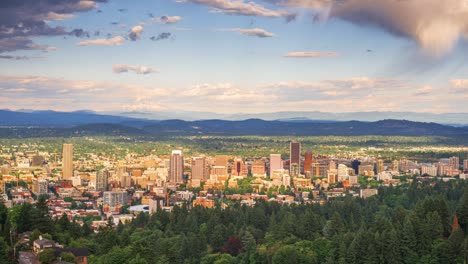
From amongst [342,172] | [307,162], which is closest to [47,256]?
[342,172]

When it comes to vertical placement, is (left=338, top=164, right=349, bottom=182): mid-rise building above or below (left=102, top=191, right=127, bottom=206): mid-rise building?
Answer: above

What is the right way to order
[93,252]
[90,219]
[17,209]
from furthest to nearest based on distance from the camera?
[90,219]
[17,209]
[93,252]

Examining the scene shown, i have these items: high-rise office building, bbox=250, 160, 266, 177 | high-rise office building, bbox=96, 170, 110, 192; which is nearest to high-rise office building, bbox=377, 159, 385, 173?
high-rise office building, bbox=250, 160, 266, 177

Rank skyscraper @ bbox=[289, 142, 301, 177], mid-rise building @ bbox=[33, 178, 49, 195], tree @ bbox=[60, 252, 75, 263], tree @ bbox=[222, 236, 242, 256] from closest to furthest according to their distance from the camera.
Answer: tree @ bbox=[60, 252, 75, 263], tree @ bbox=[222, 236, 242, 256], mid-rise building @ bbox=[33, 178, 49, 195], skyscraper @ bbox=[289, 142, 301, 177]

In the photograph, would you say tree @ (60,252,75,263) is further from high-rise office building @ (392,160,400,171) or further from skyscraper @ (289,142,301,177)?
high-rise office building @ (392,160,400,171)

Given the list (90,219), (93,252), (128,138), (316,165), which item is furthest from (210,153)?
(93,252)

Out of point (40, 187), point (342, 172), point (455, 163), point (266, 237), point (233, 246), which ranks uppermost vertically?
point (455, 163)

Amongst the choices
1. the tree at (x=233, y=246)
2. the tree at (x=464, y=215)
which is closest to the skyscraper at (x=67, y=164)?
the tree at (x=233, y=246)

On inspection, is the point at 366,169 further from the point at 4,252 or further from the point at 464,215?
the point at 4,252

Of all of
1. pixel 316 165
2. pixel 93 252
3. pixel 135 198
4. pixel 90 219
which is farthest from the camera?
pixel 316 165

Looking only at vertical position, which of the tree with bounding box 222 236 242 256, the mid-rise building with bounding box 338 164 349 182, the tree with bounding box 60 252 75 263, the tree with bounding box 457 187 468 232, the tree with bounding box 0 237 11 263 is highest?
the tree with bounding box 457 187 468 232

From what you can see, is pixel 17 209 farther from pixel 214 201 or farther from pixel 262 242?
pixel 214 201
